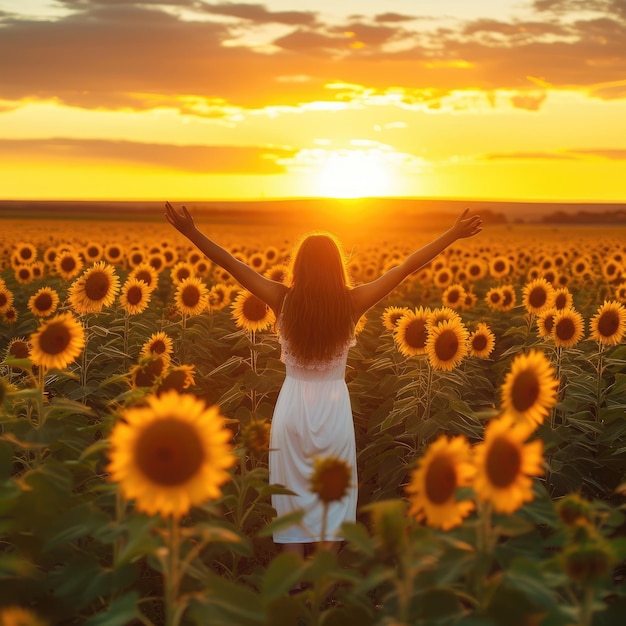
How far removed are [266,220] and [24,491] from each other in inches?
4657

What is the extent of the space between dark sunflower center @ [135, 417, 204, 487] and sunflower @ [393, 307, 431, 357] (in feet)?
16.4

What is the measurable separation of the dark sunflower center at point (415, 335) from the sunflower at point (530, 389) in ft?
12.4

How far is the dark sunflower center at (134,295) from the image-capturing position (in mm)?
9461

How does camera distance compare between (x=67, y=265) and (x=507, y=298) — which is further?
(x=67, y=265)

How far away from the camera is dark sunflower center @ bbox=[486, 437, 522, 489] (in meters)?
2.80

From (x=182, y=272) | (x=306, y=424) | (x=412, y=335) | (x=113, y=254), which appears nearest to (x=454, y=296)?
(x=182, y=272)

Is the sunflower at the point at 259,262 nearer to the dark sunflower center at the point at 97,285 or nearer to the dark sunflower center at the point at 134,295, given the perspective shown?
the dark sunflower center at the point at 134,295

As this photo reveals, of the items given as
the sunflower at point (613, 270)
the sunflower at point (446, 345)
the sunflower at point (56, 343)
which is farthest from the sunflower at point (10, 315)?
the sunflower at point (613, 270)

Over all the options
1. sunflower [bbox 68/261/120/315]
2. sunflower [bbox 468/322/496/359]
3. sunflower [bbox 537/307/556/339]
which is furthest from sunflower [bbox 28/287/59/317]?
sunflower [bbox 537/307/556/339]

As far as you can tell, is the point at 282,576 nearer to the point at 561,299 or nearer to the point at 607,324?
the point at 607,324

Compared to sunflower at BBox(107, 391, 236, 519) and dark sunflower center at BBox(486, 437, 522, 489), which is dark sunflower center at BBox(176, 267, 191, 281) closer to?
sunflower at BBox(107, 391, 236, 519)

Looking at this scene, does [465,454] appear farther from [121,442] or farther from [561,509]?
[121,442]

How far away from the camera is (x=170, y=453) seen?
2.76 m

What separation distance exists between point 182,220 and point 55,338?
1.71 m
